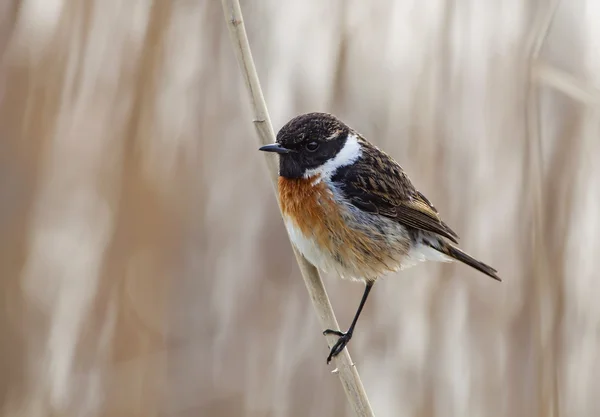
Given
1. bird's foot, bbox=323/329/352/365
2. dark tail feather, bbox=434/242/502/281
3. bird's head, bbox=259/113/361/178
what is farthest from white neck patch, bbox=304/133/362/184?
bird's foot, bbox=323/329/352/365

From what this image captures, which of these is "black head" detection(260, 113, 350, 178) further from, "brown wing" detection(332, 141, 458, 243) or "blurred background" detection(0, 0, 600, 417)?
"blurred background" detection(0, 0, 600, 417)

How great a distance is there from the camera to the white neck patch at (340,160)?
117 inches

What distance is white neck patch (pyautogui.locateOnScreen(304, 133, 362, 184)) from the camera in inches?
117

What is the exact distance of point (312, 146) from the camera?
9.62 ft

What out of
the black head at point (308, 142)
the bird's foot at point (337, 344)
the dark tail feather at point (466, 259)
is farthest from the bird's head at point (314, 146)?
the bird's foot at point (337, 344)

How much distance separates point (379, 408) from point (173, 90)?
6.08ft

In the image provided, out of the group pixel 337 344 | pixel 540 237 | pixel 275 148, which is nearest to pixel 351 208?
pixel 275 148

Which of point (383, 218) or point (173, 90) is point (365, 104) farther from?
point (173, 90)

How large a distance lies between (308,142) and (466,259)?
826 millimetres

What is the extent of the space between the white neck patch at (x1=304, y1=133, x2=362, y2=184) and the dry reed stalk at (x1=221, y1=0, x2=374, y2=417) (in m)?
0.43

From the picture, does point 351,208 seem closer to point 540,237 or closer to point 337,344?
point 337,344

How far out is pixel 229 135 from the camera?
3508mm

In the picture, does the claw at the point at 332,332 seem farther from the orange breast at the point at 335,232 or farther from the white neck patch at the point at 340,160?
the white neck patch at the point at 340,160

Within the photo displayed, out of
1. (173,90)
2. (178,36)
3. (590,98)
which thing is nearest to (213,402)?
(173,90)
